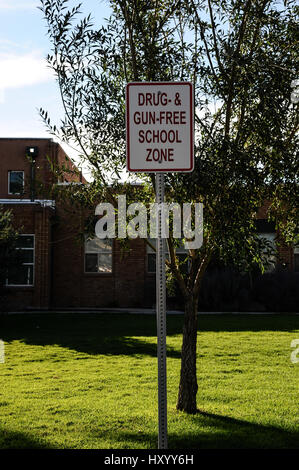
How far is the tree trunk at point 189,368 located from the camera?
7.42 metres

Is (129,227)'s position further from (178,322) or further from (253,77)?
(178,322)

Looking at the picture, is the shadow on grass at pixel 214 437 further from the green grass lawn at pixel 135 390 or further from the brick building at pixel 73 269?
the brick building at pixel 73 269

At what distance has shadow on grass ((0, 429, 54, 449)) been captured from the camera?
19.6 ft

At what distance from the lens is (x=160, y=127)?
4.54 m

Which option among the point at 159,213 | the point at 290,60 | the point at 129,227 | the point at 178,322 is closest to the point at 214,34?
the point at 290,60

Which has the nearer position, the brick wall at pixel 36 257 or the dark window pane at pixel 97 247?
the brick wall at pixel 36 257

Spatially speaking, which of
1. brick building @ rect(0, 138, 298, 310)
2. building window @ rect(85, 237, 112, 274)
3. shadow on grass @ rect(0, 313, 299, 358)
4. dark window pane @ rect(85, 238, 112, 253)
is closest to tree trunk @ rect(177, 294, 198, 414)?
shadow on grass @ rect(0, 313, 299, 358)

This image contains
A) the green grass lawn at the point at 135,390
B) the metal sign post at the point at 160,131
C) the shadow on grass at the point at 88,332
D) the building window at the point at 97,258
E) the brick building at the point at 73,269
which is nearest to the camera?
the metal sign post at the point at 160,131

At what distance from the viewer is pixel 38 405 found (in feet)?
25.9

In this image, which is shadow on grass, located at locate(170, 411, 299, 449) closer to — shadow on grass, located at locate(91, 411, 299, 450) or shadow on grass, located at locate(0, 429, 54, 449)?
shadow on grass, located at locate(91, 411, 299, 450)

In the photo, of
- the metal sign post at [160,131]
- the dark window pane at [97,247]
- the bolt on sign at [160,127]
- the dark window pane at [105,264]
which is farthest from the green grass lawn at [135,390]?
the dark window pane at [97,247]

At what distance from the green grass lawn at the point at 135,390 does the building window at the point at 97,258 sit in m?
9.94

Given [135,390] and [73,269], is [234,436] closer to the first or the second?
[135,390]

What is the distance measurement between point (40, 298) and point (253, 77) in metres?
21.0
